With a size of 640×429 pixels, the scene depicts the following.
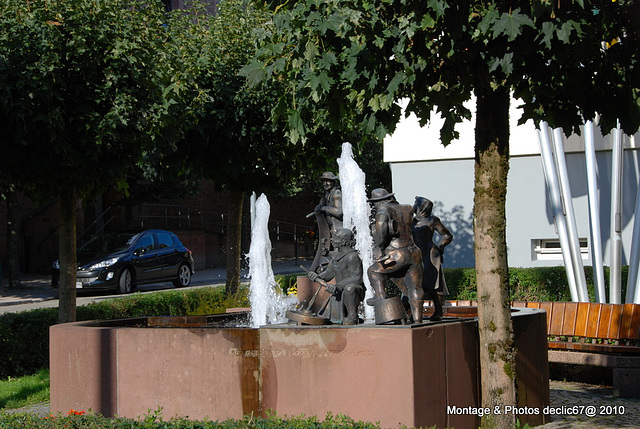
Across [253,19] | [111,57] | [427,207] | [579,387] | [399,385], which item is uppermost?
[253,19]


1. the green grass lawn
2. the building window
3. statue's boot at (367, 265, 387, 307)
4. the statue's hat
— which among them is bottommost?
the green grass lawn

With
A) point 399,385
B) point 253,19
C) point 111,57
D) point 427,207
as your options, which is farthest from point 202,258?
point 399,385

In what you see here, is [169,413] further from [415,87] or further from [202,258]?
[202,258]

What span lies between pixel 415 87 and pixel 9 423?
3.46 m

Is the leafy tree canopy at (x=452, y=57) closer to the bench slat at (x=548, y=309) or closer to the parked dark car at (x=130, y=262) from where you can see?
the bench slat at (x=548, y=309)

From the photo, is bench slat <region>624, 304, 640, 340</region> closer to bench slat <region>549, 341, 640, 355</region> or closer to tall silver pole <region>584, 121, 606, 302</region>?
bench slat <region>549, 341, 640, 355</region>

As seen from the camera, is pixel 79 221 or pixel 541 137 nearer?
pixel 541 137

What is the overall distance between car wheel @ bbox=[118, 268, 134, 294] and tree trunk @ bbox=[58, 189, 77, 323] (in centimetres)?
1015

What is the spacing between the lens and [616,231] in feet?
41.8

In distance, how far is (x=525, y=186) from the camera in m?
15.9

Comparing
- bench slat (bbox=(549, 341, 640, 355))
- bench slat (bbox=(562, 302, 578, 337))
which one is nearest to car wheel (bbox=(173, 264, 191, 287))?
bench slat (bbox=(562, 302, 578, 337))

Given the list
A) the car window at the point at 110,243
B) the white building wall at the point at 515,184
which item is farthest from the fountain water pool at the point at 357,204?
the car window at the point at 110,243

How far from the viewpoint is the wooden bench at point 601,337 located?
902 centimetres

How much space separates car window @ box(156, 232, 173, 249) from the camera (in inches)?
891
